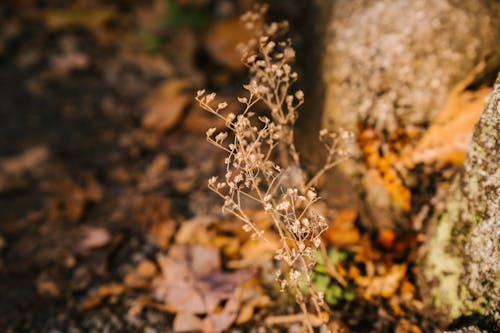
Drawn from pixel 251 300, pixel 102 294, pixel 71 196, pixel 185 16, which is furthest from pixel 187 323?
pixel 185 16

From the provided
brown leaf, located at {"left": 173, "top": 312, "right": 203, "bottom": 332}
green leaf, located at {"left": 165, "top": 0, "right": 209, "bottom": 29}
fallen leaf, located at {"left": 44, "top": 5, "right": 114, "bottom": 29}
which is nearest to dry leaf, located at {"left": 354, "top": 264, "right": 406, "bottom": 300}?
brown leaf, located at {"left": 173, "top": 312, "right": 203, "bottom": 332}

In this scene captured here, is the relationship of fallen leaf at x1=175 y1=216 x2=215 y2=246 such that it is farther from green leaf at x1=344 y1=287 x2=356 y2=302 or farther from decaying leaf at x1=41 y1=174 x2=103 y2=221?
decaying leaf at x1=41 y1=174 x2=103 y2=221

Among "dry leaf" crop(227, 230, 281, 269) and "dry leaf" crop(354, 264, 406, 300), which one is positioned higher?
"dry leaf" crop(227, 230, 281, 269)

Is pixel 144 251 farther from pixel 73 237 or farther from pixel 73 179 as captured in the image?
pixel 73 179

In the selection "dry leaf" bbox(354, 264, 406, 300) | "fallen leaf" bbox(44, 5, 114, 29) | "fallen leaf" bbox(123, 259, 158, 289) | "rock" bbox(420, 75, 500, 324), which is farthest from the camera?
"fallen leaf" bbox(44, 5, 114, 29)

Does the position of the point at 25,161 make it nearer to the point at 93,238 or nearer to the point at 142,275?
the point at 93,238
